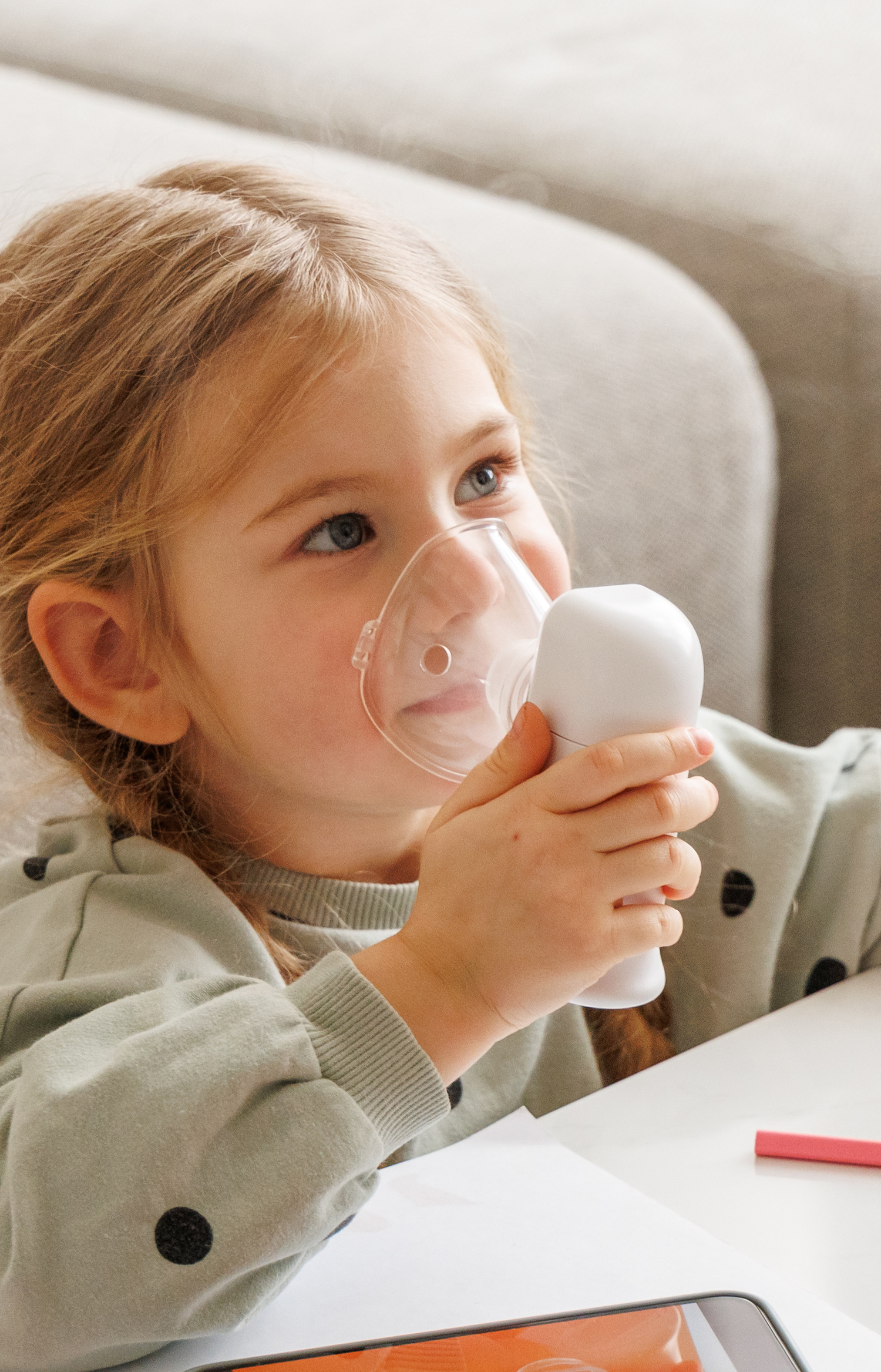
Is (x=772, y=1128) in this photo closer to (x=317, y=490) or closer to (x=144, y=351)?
(x=317, y=490)

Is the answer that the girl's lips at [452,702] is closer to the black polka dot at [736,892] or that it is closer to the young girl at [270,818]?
the young girl at [270,818]

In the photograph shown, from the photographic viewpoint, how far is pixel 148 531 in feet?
2.35

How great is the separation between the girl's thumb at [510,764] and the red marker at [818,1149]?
207 mm

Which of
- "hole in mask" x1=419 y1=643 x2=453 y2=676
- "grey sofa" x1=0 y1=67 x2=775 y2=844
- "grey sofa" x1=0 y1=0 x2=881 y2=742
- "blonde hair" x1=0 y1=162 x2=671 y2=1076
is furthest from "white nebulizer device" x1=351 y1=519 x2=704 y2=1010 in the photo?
"grey sofa" x1=0 y1=0 x2=881 y2=742

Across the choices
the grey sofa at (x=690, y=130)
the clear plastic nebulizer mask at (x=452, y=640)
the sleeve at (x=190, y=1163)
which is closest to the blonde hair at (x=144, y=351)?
the clear plastic nebulizer mask at (x=452, y=640)

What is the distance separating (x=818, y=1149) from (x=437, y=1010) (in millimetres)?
193

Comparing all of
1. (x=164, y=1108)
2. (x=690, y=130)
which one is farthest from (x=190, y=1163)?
(x=690, y=130)

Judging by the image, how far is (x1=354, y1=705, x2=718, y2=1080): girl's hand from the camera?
558mm

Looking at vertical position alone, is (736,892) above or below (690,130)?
below

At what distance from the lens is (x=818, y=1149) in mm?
617

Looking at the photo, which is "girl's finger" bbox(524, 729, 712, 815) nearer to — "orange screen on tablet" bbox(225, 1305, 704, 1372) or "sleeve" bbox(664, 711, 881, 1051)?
"orange screen on tablet" bbox(225, 1305, 704, 1372)

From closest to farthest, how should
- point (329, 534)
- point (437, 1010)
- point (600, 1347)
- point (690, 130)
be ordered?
point (600, 1347), point (437, 1010), point (329, 534), point (690, 130)

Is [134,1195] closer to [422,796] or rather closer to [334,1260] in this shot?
[334,1260]

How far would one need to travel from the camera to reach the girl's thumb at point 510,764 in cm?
57
